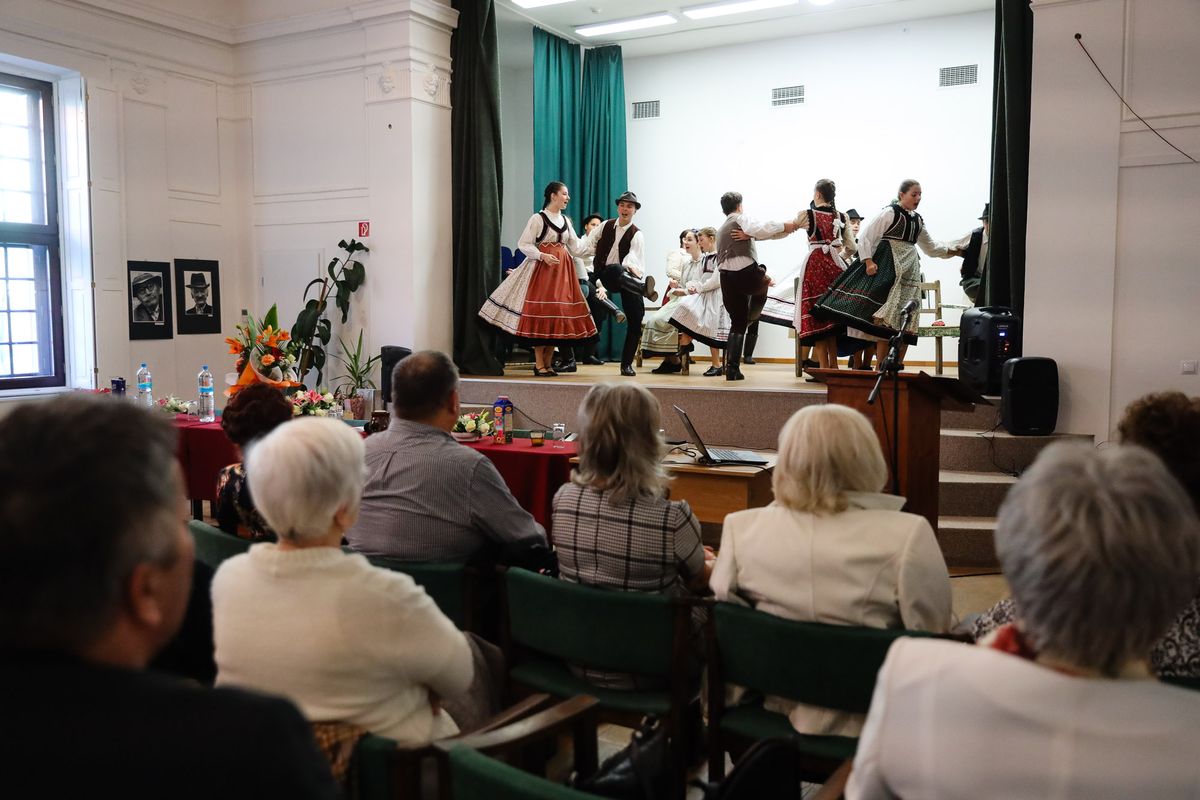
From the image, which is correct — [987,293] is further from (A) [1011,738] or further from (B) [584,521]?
(A) [1011,738]

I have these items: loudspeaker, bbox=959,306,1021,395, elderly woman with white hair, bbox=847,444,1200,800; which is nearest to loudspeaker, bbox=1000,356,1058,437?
loudspeaker, bbox=959,306,1021,395

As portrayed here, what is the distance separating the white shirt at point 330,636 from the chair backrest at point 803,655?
24.4 inches

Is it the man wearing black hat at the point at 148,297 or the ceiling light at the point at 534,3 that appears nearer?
the man wearing black hat at the point at 148,297

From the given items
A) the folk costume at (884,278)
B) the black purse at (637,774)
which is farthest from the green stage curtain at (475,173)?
the black purse at (637,774)

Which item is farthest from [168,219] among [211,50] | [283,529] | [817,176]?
[283,529]

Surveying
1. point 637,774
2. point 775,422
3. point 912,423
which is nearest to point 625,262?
point 775,422

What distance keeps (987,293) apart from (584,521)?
15.7ft

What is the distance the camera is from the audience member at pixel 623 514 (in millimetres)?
2328

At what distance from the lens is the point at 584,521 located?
2387mm

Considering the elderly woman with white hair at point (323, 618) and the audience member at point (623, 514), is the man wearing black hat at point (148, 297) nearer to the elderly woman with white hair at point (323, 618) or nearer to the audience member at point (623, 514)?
the audience member at point (623, 514)

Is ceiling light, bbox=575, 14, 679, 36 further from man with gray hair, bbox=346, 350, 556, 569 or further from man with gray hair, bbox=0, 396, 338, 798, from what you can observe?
man with gray hair, bbox=0, 396, 338, 798

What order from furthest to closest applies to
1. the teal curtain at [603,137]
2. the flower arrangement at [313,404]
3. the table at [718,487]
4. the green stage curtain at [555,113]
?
the teal curtain at [603,137], the green stage curtain at [555,113], the flower arrangement at [313,404], the table at [718,487]

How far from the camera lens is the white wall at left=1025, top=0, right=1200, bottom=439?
5344 millimetres

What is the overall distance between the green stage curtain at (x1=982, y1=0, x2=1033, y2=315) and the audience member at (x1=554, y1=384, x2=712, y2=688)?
14.2 feet
